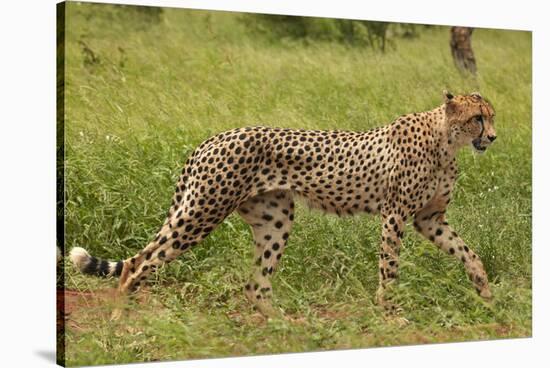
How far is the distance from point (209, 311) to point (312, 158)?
3.17 feet

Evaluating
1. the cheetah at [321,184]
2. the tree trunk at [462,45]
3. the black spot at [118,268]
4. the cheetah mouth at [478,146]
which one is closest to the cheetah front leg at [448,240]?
the cheetah at [321,184]

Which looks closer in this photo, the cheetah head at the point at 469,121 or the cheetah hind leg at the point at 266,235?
the cheetah hind leg at the point at 266,235

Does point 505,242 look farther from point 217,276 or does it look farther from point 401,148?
point 217,276

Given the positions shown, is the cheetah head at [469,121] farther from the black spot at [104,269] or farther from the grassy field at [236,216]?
the black spot at [104,269]

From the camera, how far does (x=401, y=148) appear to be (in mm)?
5930

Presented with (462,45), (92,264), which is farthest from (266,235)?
(462,45)

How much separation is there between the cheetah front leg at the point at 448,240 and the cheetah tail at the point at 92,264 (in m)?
1.70

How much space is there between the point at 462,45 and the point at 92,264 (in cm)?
266

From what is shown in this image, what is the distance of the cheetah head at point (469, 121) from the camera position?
238 inches

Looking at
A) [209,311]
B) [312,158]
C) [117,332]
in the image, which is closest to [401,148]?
[312,158]

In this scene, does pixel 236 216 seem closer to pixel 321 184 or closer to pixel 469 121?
pixel 321 184

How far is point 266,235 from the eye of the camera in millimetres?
5859

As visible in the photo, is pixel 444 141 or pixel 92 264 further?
pixel 444 141

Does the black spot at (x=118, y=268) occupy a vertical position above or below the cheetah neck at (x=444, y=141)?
below
